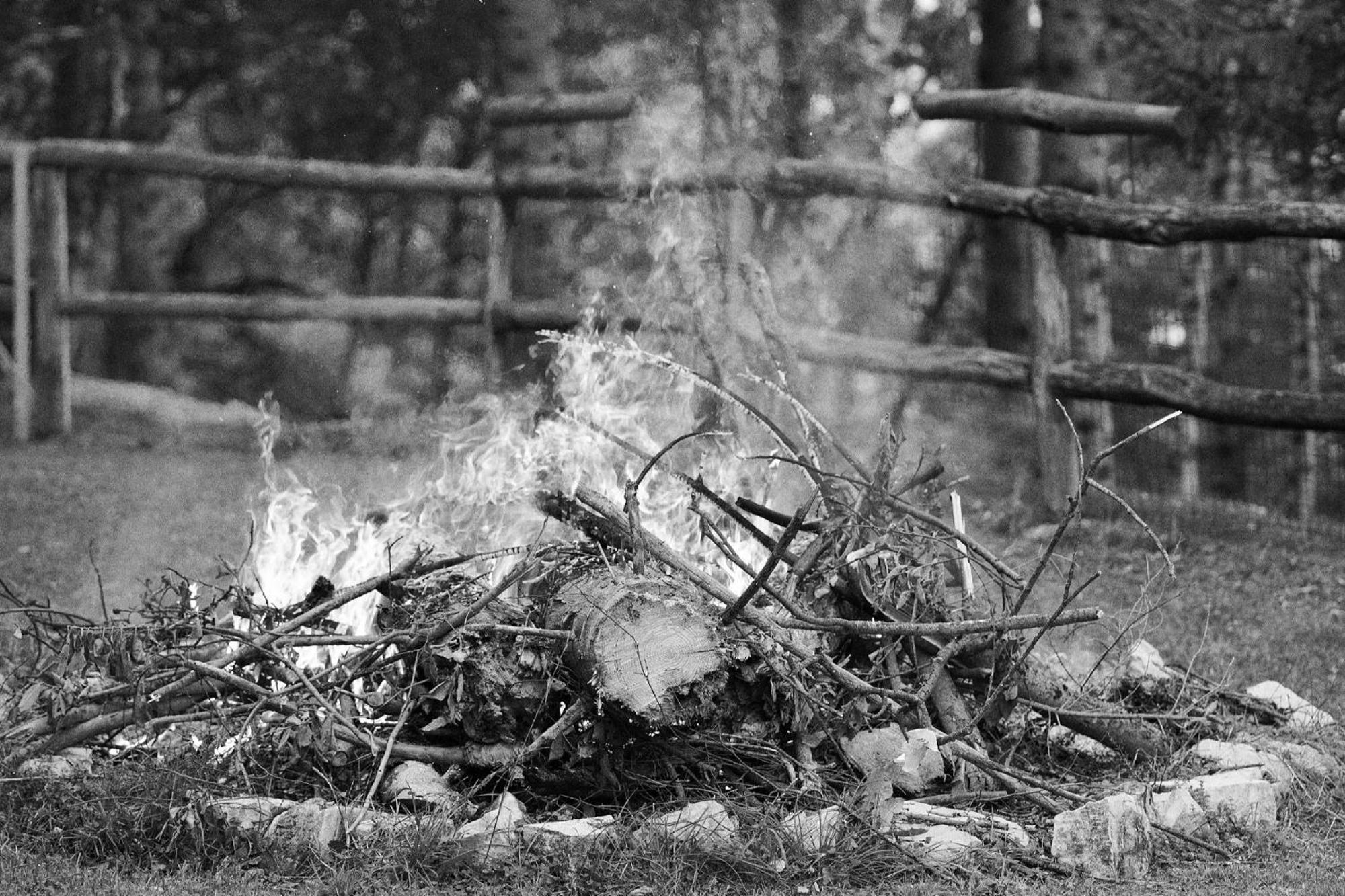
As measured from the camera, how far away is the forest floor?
128 inches

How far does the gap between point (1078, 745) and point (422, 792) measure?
213 centimetres

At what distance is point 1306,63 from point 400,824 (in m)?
9.32

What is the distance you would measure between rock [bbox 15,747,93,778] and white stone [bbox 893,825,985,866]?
2258 millimetres

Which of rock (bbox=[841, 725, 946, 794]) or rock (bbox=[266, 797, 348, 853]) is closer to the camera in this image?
rock (bbox=[266, 797, 348, 853])

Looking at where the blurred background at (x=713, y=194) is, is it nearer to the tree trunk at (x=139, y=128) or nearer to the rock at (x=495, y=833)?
the tree trunk at (x=139, y=128)

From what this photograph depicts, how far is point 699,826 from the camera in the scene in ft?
11.0

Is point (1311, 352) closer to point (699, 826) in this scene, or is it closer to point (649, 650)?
point (649, 650)

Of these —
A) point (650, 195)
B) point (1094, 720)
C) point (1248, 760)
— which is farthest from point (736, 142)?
point (1248, 760)

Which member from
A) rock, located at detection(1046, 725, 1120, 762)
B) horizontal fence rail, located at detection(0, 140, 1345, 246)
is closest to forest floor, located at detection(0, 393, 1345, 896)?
rock, located at detection(1046, 725, 1120, 762)

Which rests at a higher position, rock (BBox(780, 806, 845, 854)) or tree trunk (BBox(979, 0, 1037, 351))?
tree trunk (BBox(979, 0, 1037, 351))

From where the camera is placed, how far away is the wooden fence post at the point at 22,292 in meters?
8.91

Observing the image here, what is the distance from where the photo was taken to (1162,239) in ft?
22.6

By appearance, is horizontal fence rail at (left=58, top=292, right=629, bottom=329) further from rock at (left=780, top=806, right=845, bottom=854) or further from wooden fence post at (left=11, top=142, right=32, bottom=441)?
rock at (left=780, top=806, right=845, bottom=854)

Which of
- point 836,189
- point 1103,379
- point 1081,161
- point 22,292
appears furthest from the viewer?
point 22,292
